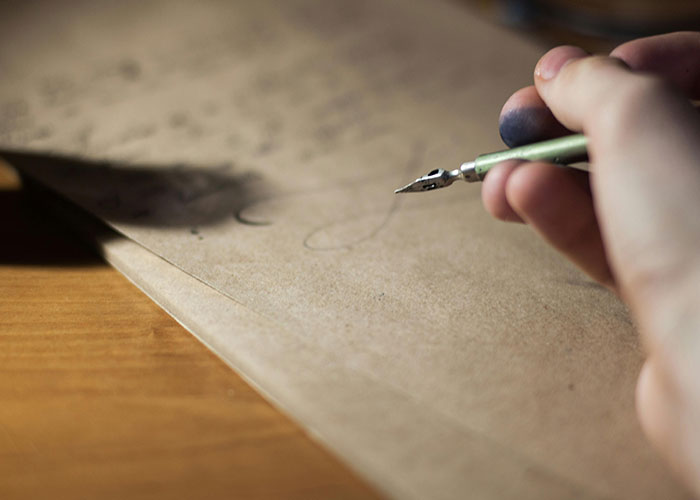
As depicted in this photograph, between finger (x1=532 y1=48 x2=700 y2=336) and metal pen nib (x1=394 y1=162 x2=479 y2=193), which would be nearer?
finger (x1=532 y1=48 x2=700 y2=336)

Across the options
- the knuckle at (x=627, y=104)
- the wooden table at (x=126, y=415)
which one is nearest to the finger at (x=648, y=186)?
the knuckle at (x=627, y=104)

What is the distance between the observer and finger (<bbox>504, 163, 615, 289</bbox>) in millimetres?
246

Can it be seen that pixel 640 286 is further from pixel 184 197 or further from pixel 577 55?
pixel 184 197

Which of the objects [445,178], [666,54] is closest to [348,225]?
[445,178]

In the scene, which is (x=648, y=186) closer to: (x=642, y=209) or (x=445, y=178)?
(x=642, y=209)

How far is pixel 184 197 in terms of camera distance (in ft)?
1.41

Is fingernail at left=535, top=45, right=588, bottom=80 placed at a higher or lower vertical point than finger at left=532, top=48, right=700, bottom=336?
higher

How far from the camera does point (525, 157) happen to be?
11.5 inches

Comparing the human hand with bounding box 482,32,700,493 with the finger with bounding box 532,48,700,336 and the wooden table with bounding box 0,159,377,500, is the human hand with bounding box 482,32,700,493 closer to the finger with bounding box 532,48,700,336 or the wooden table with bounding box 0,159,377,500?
the finger with bounding box 532,48,700,336

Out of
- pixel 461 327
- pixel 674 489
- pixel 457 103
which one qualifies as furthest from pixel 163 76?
pixel 674 489

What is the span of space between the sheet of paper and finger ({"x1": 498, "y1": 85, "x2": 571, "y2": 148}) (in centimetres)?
8

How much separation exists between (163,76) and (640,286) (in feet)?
1.68

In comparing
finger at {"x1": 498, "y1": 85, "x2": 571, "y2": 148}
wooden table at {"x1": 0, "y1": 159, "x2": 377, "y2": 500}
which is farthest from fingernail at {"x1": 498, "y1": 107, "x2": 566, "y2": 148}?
wooden table at {"x1": 0, "y1": 159, "x2": 377, "y2": 500}

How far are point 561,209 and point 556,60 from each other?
0.25ft
